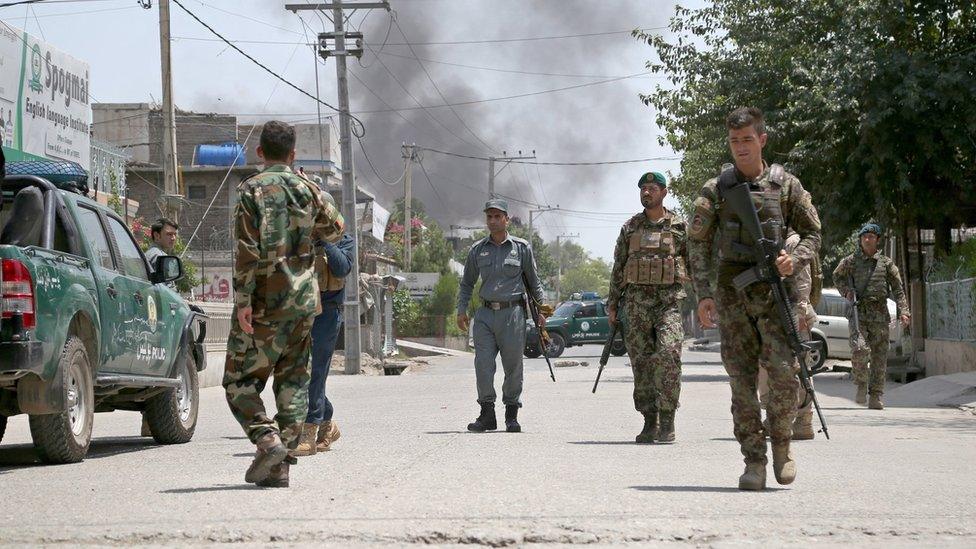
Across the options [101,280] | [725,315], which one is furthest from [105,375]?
[725,315]

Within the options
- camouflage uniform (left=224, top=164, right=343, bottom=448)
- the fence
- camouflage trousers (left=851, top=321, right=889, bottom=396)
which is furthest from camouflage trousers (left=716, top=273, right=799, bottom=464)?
the fence

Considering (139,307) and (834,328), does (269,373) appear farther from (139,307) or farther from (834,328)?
(834,328)

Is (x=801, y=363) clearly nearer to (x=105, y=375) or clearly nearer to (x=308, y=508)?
(x=308, y=508)

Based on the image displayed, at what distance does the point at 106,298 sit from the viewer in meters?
9.02

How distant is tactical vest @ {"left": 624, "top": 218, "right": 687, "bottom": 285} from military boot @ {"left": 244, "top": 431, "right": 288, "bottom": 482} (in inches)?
158

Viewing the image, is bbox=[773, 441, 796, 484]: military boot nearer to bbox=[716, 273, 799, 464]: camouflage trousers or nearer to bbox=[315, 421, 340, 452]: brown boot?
bbox=[716, 273, 799, 464]: camouflage trousers

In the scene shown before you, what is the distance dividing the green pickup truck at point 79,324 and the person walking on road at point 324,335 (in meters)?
1.27

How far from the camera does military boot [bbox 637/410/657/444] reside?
9.92 m

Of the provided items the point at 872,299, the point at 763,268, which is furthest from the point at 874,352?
the point at 763,268

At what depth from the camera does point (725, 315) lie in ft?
22.8

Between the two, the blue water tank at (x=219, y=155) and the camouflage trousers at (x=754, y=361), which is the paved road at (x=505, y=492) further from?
the blue water tank at (x=219, y=155)

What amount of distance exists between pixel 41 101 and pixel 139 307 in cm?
1474

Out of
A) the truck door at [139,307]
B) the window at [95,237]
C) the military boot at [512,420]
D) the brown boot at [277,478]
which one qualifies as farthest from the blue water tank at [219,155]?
the brown boot at [277,478]

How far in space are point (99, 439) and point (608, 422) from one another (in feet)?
14.4
